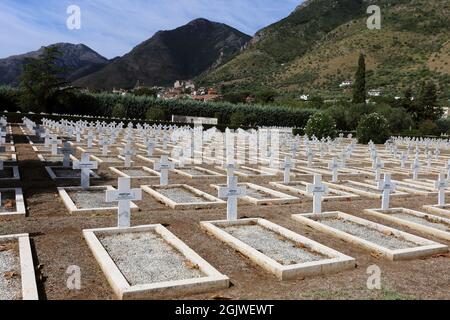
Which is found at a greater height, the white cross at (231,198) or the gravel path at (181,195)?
A: the white cross at (231,198)

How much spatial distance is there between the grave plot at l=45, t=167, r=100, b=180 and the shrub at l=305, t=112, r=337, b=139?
2104 cm

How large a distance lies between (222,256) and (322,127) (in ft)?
84.9

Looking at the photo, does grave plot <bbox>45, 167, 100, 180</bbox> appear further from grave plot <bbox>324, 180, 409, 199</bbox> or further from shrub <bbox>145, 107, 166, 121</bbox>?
shrub <bbox>145, 107, 166, 121</bbox>

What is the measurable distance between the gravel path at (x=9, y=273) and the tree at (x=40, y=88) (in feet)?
144

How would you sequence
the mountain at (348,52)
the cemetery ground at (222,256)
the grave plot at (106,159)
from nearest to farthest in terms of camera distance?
1. the cemetery ground at (222,256)
2. the grave plot at (106,159)
3. the mountain at (348,52)

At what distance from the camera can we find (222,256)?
5918 mm

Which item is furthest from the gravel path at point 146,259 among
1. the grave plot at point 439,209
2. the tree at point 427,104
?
the tree at point 427,104

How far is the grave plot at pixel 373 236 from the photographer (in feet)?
20.3

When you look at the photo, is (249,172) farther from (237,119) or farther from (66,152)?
(237,119)

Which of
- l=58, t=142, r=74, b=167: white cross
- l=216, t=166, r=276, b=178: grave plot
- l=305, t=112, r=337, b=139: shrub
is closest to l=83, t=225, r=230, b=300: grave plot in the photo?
l=216, t=166, r=276, b=178: grave plot

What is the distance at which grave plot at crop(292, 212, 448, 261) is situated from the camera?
20.3 ft

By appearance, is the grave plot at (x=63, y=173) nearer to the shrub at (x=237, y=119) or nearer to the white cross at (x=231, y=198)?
the white cross at (x=231, y=198)

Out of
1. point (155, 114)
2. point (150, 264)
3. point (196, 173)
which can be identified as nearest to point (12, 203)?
point (150, 264)
